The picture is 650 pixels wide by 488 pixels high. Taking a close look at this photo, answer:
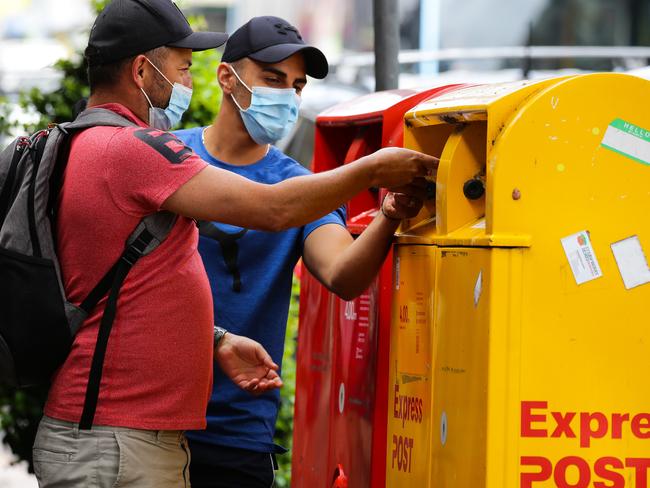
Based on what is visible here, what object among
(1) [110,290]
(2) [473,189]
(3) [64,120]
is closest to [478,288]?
(2) [473,189]

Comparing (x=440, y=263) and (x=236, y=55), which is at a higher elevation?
(x=236, y=55)

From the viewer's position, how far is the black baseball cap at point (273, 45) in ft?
12.0

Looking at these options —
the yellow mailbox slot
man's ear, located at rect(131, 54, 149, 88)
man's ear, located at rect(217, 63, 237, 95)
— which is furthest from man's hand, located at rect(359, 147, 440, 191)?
man's ear, located at rect(217, 63, 237, 95)

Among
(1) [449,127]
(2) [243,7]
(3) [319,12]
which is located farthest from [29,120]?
(2) [243,7]

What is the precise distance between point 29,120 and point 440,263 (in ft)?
12.5

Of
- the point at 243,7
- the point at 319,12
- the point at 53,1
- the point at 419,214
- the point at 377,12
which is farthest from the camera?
the point at 53,1

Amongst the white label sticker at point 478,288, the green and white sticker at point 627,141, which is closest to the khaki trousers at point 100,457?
the white label sticker at point 478,288

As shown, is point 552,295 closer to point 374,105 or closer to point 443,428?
point 443,428

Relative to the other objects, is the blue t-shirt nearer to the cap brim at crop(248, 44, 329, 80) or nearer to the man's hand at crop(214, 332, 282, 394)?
the man's hand at crop(214, 332, 282, 394)

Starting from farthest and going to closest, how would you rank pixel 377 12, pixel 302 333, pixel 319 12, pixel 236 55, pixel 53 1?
1. pixel 53 1
2. pixel 319 12
3. pixel 377 12
4. pixel 302 333
5. pixel 236 55

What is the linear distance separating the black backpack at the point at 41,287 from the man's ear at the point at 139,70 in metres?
0.30

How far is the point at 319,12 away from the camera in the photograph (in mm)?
15297

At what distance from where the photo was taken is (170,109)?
3.07 metres

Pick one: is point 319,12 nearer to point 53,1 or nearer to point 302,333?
point 302,333
